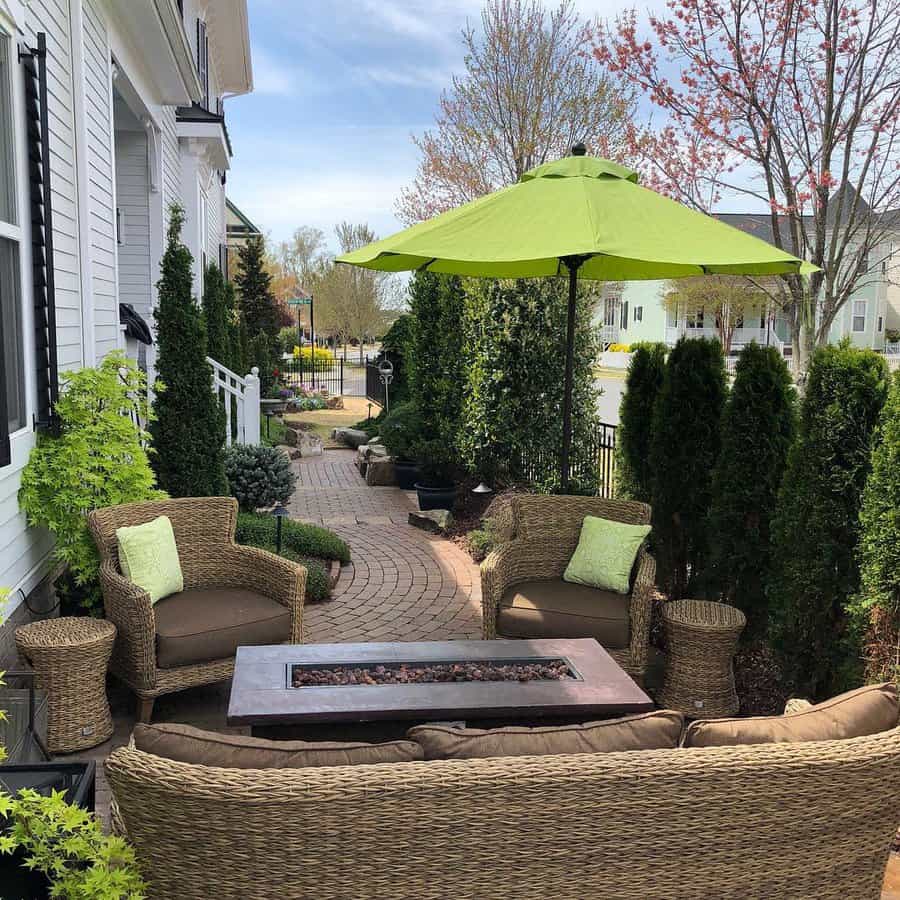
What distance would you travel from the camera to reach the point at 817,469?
13.4 feet

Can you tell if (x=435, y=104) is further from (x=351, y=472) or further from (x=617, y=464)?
(x=617, y=464)

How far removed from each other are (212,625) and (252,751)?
94.0 inches

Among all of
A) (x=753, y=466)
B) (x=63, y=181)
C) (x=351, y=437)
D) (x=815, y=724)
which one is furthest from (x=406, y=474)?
(x=815, y=724)

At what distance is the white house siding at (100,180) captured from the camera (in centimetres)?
586

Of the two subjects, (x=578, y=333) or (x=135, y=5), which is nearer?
(x=135, y=5)

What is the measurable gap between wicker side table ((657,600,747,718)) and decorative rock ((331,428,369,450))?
10.9m

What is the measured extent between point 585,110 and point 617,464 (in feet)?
33.6

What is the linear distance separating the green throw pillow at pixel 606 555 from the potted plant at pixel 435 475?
180 inches

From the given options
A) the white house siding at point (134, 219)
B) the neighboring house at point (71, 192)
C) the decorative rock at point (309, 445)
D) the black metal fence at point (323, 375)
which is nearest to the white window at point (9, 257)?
the neighboring house at point (71, 192)

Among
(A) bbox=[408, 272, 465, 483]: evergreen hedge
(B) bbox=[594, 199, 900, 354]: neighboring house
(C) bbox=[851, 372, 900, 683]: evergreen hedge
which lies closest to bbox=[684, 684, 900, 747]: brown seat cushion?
(C) bbox=[851, 372, 900, 683]: evergreen hedge

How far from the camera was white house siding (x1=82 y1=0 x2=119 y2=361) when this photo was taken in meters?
5.86

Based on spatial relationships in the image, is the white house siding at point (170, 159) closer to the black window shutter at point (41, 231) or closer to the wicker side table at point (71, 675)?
the black window shutter at point (41, 231)

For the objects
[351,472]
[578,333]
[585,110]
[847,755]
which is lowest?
[351,472]

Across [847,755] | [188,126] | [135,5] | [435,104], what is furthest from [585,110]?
[847,755]
